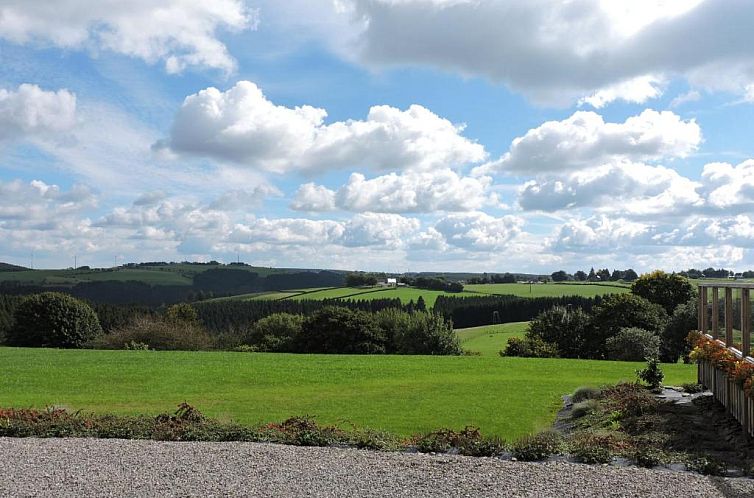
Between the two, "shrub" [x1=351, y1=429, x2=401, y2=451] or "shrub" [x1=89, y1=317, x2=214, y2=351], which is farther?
"shrub" [x1=89, y1=317, x2=214, y2=351]

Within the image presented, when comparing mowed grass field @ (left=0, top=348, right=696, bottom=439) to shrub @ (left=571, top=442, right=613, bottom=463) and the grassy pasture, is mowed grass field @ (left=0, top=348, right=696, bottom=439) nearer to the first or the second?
shrub @ (left=571, top=442, right=613, bottom=463)

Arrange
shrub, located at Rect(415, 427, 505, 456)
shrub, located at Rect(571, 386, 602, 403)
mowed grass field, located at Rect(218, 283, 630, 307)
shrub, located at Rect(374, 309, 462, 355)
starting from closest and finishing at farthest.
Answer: shrub, located at Rect(415, 427, 505, 456) < shrub, located at Rect(571, 386, 602, 403) < shrub, located at Rect(374, 309, 462, 355) < mowed grass field, located at Rect(218, 283, 630, 307)

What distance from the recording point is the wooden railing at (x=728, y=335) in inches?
460

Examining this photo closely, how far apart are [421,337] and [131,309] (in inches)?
1752

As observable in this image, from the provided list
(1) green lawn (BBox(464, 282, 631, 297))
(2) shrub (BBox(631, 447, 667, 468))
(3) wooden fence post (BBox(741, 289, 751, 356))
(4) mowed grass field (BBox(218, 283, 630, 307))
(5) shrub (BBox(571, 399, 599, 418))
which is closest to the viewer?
(2) shrub (BBox(631, 447, 667, 468))

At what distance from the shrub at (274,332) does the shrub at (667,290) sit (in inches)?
1162

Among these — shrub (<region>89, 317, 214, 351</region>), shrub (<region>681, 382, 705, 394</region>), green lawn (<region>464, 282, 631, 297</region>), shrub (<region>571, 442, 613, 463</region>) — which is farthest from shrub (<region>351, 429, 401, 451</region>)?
green lawn (<region>464, 282, 631, 297</region>)

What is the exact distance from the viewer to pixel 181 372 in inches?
1007

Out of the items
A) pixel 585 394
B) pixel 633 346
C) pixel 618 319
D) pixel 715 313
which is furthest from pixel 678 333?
pixel 715 313

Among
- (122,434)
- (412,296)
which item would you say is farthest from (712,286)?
(412,296)

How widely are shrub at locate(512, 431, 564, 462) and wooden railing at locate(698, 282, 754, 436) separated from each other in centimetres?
377

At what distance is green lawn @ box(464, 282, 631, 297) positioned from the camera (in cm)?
8444

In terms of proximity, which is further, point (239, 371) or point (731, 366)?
point (239, 371)

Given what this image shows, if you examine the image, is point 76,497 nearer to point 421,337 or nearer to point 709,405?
point 709,405
